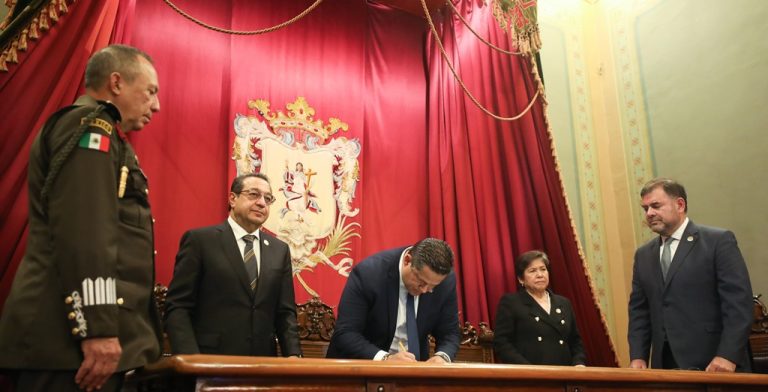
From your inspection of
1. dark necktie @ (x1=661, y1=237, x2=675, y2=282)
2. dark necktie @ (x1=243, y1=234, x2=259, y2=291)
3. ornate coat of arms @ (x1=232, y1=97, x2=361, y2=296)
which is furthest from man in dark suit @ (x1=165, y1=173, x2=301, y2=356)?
dark necktie @ (x1=661, y1=237, x2=675, y2=282)

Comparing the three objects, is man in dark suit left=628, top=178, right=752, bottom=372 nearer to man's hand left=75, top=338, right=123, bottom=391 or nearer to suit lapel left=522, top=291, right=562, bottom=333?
suit lapel left=522, top=291, right=562, bottom=333

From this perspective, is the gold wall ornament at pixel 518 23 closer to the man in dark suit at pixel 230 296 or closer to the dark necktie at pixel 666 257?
the dark necktie at pixel 666 257

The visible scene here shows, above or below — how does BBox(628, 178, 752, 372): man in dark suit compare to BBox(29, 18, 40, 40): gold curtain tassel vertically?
below

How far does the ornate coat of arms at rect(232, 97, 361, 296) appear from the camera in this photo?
3869mm

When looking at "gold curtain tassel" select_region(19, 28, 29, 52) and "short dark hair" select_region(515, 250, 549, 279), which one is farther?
"short dark hair" select_region(515, 250, 549, 279)

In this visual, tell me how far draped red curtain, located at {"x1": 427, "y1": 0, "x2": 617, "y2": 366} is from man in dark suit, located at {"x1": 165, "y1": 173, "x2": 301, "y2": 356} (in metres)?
1.63

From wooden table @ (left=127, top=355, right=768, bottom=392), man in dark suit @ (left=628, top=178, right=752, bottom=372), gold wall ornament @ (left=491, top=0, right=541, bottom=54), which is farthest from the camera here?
gold wall ornament @ (left=491, top=0, right=541, bottom=54)

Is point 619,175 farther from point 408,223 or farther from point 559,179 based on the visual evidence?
point 408,223

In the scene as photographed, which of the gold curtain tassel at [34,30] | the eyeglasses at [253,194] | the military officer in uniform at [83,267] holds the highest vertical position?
the gold curtain tassel at [34,30]

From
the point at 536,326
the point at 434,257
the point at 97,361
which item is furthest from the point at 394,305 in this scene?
the point at 97,361

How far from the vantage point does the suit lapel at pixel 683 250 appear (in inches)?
116

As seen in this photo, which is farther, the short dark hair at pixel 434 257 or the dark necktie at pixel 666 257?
the dark necktie at pixel 666 257

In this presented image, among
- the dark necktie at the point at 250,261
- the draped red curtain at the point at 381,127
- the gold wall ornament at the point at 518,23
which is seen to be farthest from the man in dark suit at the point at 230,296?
the gold wall ornament at the point at 518,23

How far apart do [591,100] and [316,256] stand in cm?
258
